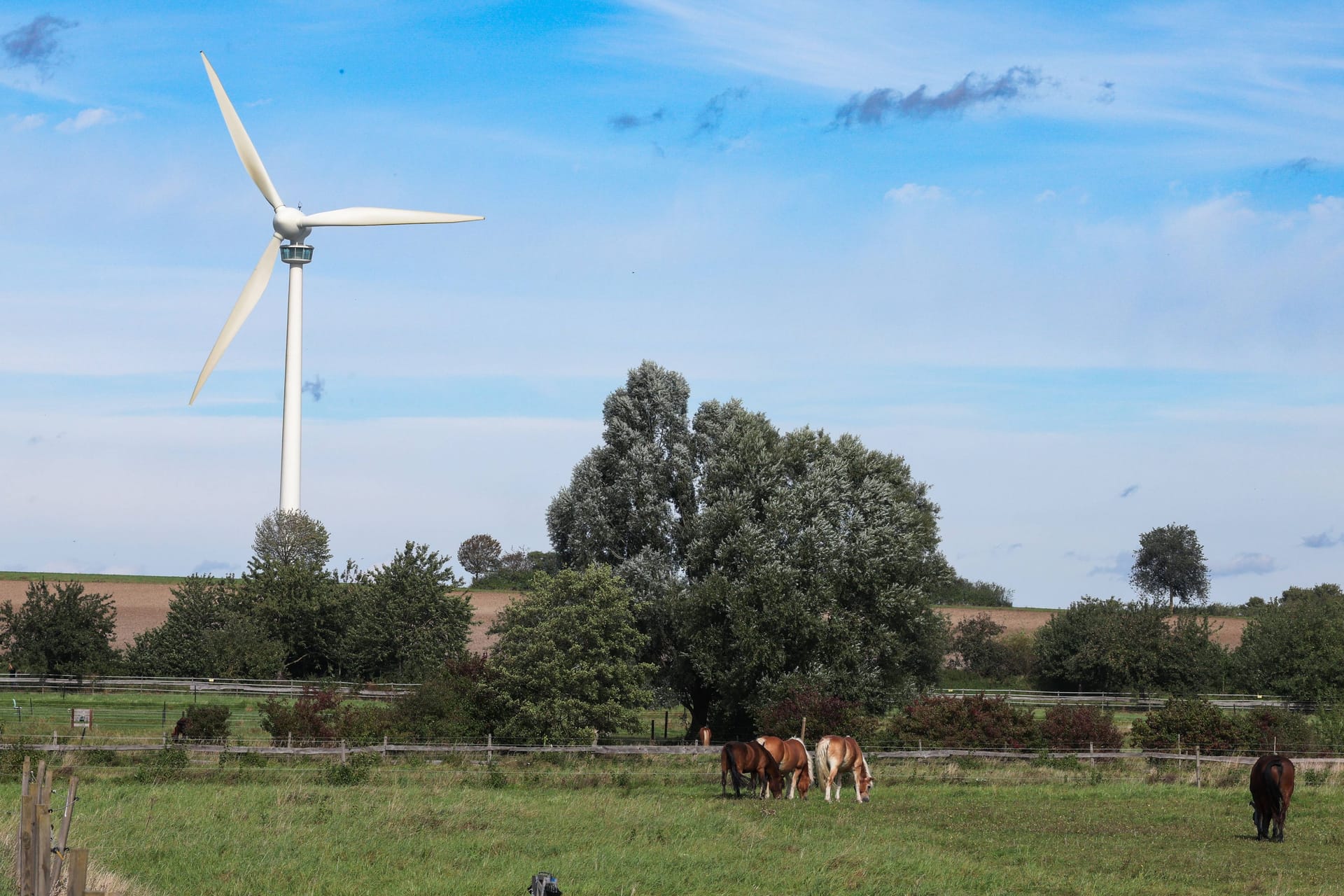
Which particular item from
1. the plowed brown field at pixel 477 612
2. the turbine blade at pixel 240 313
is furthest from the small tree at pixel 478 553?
the turbine blade at pixel 240 313

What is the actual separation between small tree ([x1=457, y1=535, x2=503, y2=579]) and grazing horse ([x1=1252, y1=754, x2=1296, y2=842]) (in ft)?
474

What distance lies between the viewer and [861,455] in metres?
47.5

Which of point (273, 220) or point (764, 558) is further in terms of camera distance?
point (273, 220)

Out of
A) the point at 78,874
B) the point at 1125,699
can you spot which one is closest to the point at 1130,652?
the point at 1125,699

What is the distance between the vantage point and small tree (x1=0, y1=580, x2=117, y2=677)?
5638 centimetres

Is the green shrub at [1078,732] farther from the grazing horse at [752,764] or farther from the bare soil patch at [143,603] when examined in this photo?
the bare soil patch at [143,603]

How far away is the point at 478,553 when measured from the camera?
16500 centimetres

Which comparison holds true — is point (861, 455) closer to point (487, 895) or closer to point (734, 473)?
point (734, 473)

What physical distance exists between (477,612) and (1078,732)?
182 ft

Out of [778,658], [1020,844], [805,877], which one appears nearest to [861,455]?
[778,658]

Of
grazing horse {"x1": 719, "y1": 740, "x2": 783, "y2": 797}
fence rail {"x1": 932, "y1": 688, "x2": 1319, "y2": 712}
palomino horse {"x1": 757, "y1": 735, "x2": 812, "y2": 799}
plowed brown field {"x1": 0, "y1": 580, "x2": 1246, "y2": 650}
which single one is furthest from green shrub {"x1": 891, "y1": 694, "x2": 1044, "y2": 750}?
plowed brown field {"x1": 0, "y1": 580, "x2": 1246, "y2": 650}

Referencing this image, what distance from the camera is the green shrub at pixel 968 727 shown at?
36.6m

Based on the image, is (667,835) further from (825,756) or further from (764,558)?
(764,558)

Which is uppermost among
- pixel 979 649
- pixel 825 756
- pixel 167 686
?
pixel 979 649
